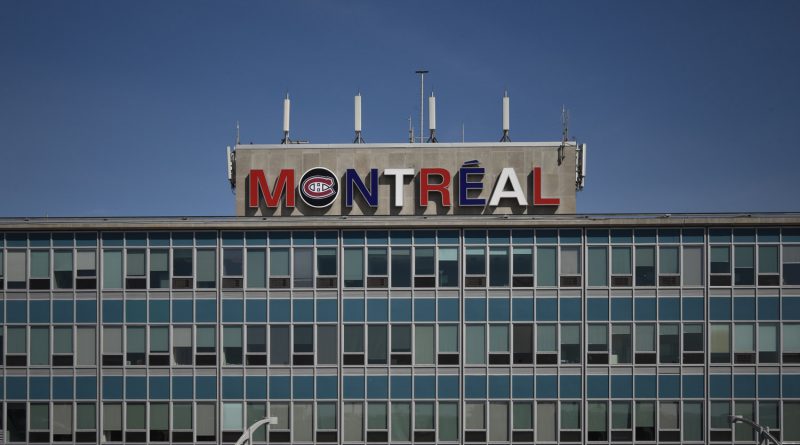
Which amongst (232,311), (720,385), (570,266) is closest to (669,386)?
(720,385)

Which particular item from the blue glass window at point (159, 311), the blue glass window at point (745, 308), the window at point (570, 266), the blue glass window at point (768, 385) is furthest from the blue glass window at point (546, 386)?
the blue glass window at point (159, 311)

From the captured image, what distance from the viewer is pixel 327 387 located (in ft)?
119

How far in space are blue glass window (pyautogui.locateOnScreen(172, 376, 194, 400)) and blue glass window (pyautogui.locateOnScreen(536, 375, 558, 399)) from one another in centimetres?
1537

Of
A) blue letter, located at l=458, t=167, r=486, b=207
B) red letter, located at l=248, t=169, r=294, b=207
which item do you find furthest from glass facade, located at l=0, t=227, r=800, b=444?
red letter, located at l=248, t=169, r=294, b=207

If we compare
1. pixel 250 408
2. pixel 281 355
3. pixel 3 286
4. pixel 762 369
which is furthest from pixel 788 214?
pixel 3 286

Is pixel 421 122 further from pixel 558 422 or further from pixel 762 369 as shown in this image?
pixel 762 369

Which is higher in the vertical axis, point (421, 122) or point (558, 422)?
point (421, 122)

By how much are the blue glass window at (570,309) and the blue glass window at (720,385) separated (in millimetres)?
7096

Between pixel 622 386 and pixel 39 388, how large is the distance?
2849cm

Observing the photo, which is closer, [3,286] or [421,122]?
[3,286]

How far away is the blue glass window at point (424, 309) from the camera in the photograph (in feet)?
120

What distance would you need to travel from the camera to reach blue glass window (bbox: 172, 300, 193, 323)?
36.6m

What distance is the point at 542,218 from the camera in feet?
119

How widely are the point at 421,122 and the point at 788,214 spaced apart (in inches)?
789
